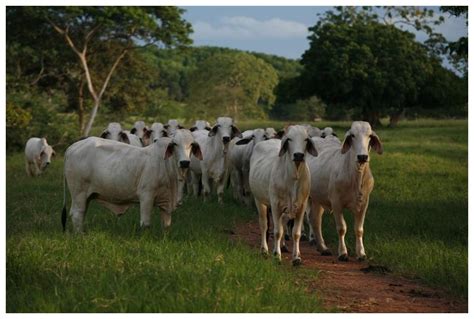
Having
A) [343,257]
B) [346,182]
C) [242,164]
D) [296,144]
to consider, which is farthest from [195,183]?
[296,144]

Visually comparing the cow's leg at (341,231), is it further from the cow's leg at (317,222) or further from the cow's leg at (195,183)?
the cow's leg at (195,183)

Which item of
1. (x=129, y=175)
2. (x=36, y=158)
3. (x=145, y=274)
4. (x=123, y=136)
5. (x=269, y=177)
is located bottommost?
(x=36, y=158)

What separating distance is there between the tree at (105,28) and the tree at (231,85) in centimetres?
1621

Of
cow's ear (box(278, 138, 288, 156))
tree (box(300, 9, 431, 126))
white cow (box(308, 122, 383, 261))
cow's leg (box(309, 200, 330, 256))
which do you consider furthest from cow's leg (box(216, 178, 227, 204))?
tree (box(300, 9, 431, 126))

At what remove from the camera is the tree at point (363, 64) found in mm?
38750

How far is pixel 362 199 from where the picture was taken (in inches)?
375

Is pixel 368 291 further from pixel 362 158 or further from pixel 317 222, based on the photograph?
pixel 317 222

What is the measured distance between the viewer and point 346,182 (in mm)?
9594

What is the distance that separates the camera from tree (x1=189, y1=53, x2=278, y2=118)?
50938mm

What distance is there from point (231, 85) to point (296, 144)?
43.7 m

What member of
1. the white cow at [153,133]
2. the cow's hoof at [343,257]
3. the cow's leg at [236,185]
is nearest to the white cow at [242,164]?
the cow's leg at [236,185]

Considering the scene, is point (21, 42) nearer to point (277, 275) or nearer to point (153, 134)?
point (153, 134)

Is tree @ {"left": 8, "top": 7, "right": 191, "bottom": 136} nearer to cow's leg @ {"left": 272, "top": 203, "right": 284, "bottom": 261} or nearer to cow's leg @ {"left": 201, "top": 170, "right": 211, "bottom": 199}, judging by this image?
cow's leg @ {"left": 201, "top": 170, "right": 211, "bottom": 199}

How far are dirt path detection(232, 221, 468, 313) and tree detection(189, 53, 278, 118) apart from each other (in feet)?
133
